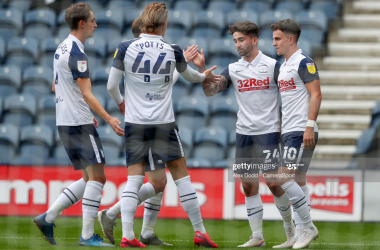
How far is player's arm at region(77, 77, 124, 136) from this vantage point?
3.83m

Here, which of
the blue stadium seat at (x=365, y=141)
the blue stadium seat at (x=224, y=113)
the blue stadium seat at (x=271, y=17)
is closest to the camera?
the blue stadium seat at (x=365, y=141)

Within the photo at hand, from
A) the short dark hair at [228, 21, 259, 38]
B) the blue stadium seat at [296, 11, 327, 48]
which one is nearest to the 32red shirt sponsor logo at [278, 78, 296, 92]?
the short dark hair at [228, 21, 259, 38]

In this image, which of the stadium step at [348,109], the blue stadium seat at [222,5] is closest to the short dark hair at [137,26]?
the stadium step at [348,109]

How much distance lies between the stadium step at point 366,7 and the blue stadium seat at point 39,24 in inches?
202

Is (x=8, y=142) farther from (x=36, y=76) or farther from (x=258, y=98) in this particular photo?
(x=258, y=98)

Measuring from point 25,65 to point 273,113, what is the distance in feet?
17.9

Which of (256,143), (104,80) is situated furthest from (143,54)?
(104,80)

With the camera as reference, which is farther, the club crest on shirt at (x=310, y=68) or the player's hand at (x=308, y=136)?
the club crest on shirt at (x=310, y=68)

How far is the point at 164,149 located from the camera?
3.91 m

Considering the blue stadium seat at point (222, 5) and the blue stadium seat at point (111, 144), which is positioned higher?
the blue stadium seat at point (222, 5)

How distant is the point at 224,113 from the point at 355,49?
271 centimetres

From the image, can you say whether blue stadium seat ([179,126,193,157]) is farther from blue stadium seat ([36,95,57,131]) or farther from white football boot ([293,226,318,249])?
white football boot ([293,226,318,249])

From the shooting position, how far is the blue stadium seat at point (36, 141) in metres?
7.34
